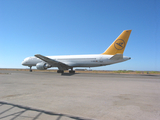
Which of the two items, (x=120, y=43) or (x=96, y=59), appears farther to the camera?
(x=96, y=59)

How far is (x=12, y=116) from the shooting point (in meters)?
3.57

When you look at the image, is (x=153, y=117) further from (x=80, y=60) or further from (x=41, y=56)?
(x=80, y=60)

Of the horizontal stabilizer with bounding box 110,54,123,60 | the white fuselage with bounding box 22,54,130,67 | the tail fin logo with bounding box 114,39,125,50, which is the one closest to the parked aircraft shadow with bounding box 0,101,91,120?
the horizontal stabilizer with bounding box 110,54,123,60

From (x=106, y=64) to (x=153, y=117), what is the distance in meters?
21.8

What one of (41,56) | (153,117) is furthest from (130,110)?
(41,56)

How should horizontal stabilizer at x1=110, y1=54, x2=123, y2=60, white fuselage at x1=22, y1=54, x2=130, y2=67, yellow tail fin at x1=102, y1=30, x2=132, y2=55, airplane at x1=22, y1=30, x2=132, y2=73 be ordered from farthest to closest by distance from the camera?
white fuselage at x1=22, y1=54, x2=130, y2=67, yellow tail fin at x1=102, y1=30, x2=132, y2=55, airplane at x1=22, y1=30, x2=132, y2=73, horizontal stabilizer at x1=110, y1=54, x2=123, y2=60

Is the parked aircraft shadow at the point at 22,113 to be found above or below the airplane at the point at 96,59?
below

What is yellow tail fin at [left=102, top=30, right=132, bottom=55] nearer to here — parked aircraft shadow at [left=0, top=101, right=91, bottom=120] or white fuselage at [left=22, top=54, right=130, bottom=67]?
white fuselage at [left=22, top=54, right=130, bottom=67]

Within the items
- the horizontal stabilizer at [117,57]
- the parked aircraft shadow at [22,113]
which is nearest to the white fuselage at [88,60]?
the horizontal stabilizer at [117,57]

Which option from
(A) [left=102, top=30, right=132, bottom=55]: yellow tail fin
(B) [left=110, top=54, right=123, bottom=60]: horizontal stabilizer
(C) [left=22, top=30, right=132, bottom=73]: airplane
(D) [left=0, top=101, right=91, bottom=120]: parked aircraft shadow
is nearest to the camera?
(D) [left=0, top=101, right=91, bottom=120]: parked aircraft shadow

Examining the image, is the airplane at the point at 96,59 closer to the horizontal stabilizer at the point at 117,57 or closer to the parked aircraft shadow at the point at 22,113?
the horizontal stabilizer at the point at 117,57

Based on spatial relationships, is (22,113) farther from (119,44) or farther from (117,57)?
(119,44)

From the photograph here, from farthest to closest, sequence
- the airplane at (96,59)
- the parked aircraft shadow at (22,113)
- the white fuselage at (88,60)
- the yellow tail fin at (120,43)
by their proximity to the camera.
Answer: the white fuselage at (88,60) → the yellow tail fin at (120,43) → the airplane at (96,59) → the parked aircraft shadow at (22,113)

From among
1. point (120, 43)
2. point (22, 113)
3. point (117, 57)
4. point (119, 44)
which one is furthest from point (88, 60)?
point (22, 113)
